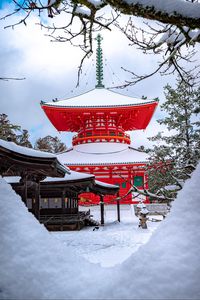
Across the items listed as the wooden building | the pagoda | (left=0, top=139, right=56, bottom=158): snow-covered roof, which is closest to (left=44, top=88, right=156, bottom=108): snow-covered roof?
the pagoda

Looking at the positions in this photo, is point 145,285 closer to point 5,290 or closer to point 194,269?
point 194,269

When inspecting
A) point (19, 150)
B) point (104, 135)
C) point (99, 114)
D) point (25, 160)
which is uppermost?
point (99, 114)

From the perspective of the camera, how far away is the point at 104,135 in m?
28.0

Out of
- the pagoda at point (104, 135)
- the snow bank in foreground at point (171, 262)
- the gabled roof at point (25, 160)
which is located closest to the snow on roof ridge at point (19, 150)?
the gabled roof at point (25, 160)

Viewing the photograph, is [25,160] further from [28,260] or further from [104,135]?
[104,135]

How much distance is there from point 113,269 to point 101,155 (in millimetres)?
24344

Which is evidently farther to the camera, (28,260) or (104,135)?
(104,135)

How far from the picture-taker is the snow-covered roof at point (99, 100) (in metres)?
27.1

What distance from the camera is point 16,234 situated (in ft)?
8.09

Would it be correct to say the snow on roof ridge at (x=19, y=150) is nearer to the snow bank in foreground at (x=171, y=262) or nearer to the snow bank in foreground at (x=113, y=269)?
the snow bank in foreground at (x=113, y=269)

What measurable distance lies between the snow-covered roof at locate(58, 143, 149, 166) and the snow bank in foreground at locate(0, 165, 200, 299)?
841 inches

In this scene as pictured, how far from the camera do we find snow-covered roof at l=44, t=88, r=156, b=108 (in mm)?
27094

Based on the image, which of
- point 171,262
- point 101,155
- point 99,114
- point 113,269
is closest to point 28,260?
point 113,269

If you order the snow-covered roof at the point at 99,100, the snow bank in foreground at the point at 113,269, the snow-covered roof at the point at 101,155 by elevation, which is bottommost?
the snow bank in foreground at the point at 113,269
